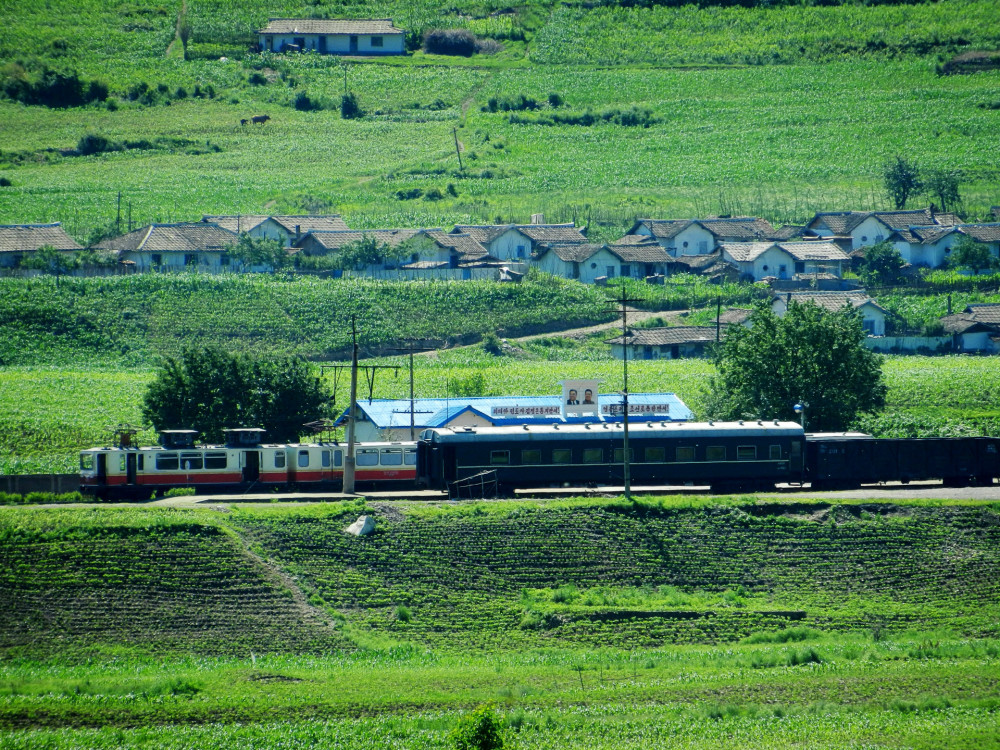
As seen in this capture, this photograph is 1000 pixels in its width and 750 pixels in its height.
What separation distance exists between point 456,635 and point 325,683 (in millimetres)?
5564

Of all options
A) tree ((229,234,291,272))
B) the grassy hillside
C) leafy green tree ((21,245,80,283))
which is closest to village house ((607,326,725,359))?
tree ((229,234,291,272))

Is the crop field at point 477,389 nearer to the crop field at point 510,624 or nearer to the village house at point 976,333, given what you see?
the village house at point 976,333

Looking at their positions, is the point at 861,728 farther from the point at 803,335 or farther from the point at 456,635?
the point at 803,335

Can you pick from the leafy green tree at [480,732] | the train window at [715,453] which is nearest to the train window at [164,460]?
the train window at [715,453]

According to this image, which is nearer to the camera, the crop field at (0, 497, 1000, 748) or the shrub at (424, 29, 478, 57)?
the crop field at (0, 497, 1000, 748)

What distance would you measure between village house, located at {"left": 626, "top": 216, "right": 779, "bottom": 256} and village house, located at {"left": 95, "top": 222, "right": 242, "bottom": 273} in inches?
1233

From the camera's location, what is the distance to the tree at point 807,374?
56875 mm

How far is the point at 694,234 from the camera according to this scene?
107 meters

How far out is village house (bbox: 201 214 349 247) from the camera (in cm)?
10506

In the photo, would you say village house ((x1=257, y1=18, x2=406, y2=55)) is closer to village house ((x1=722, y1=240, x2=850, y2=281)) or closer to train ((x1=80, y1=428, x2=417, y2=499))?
village house ((x1=722, y1=240, x2=850, y2=281))

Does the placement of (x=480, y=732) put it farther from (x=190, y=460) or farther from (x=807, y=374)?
(x=807, y=374)

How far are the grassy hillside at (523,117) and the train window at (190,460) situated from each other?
63.2 meters

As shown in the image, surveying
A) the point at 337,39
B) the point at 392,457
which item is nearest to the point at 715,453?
the point at 392,457

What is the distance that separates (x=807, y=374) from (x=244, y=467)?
2287cm
